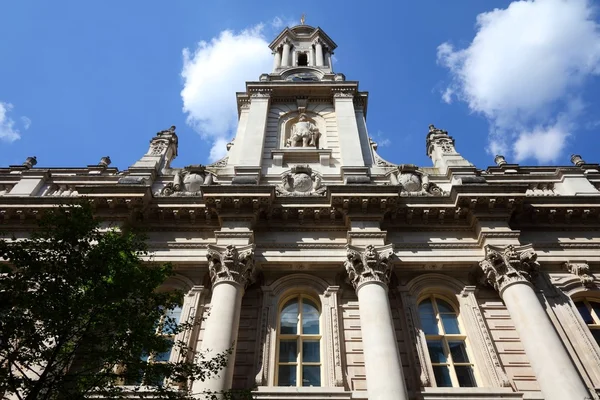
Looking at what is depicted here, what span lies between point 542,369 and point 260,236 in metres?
9.78

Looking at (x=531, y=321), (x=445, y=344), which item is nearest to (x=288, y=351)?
(x=445, y=344)

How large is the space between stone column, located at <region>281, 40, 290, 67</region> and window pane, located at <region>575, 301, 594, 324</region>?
77.5ft

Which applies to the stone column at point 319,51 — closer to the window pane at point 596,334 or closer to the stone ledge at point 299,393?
the window pane at point 596,334

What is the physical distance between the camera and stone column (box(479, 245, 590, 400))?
11961 millimetres

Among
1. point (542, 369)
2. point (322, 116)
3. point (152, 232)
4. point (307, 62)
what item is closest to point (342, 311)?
point (542, 369)

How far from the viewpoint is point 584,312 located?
1544 cm

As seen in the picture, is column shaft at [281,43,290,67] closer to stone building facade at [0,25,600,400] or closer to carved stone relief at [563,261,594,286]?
stone building facade at [0,25,600,400]

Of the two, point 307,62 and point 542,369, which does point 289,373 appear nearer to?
point 542,369

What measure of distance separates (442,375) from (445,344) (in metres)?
1.11

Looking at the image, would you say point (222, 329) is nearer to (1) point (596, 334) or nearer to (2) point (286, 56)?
(1) point (596, 334)

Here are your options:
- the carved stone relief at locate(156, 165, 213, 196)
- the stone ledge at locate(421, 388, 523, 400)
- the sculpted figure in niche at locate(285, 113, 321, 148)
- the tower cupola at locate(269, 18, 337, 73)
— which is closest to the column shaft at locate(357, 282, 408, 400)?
the stone ledge at locate(421, 388, 523, 400)

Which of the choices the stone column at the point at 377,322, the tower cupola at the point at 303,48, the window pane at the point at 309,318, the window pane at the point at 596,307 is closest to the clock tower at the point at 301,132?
the tower cupola at the point at 303,48

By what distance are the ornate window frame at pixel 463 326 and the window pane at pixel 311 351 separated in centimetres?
298

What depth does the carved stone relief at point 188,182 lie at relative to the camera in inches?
742
